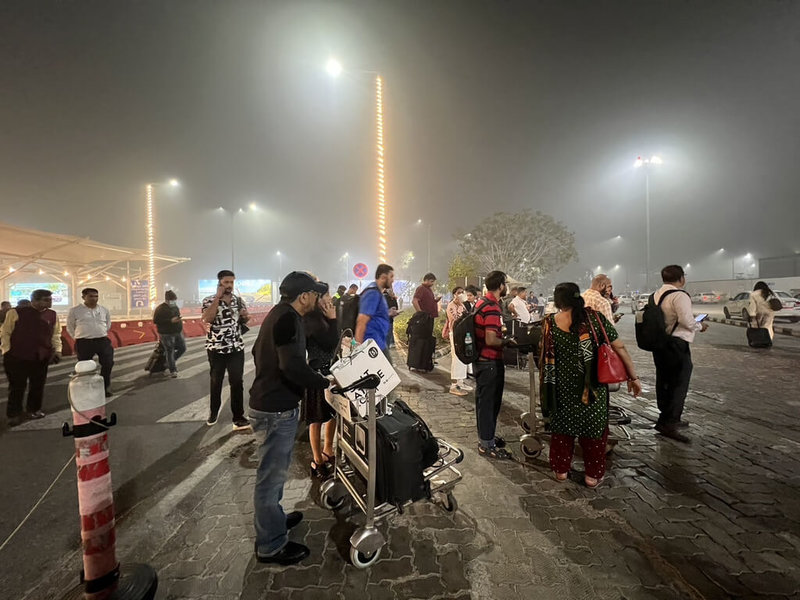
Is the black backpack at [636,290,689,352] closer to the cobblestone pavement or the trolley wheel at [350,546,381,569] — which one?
the cobblestone pavement

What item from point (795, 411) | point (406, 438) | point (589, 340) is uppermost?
point (589, 340)

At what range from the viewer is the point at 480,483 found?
3.42 metres

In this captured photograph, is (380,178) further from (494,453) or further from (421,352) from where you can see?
(494,453)

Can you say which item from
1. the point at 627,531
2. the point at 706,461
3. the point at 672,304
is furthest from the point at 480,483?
the point at 672,304

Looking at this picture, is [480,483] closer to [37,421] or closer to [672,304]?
[672,304]

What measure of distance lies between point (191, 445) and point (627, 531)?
4752 millimetres

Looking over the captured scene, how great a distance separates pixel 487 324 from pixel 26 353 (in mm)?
6922

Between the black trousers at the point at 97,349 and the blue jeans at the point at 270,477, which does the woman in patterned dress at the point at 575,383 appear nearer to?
the blue jeans at the point at 270,477

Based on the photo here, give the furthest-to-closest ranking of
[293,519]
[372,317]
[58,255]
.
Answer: [58,255]
[372,317]
[293,519]

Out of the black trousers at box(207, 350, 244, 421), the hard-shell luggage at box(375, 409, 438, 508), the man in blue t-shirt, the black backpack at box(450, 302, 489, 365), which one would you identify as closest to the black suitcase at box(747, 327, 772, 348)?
the black backpack at box(450, 302, 489, 365)

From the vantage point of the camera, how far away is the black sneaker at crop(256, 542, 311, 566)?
7.75ft

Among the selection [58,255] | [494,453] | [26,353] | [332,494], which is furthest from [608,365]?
[58,255]

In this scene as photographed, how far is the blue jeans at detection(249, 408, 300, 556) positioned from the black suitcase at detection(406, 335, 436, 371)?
5.83m

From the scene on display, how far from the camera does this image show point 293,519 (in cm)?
277
